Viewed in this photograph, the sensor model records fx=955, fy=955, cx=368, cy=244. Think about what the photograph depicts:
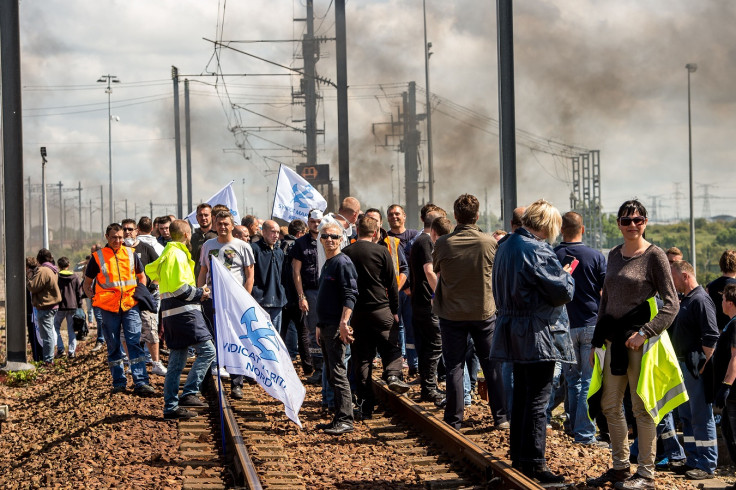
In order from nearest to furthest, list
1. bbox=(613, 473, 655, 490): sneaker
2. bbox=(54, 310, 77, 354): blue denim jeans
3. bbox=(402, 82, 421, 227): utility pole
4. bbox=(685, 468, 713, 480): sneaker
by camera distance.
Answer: bbox=(613, 473, 655, 490): sneaker < bbox=(685, 468, 713, 480): sneaker < bbox=(54, 310, 77, 354): blue denim jeans < bbox=(402, 82, 421, 227): utility pole

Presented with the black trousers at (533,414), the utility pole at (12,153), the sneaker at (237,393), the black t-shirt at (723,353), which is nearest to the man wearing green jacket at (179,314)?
the sneaker at (237,393)

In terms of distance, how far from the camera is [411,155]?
52312 mm

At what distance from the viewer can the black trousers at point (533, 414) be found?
6.95 m

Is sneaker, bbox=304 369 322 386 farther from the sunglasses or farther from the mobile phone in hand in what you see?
the sunglasses

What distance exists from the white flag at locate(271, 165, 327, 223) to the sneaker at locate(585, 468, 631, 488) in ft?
31.2

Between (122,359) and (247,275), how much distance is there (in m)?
2.25

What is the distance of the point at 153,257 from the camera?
488 inches

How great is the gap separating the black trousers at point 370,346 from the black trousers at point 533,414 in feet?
8.16

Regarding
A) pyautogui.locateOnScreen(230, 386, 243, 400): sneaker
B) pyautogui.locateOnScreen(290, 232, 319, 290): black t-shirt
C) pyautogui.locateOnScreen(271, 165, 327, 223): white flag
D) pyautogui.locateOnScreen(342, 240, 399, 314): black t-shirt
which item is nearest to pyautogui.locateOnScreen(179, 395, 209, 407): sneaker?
pyautogui.locateOnScreen(230, 386, 243, 400): sneaker

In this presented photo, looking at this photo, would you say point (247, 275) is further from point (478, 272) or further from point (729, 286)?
point (729, 286)

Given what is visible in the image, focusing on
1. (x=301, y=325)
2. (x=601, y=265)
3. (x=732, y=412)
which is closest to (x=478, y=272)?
(x=601, y=265)

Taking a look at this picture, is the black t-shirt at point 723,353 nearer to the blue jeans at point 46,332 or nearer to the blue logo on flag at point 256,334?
the blue logo on flag at point 256,334

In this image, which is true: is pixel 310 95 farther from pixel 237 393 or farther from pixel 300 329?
pixel 237 393

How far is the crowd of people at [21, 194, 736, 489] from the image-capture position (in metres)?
6.81
